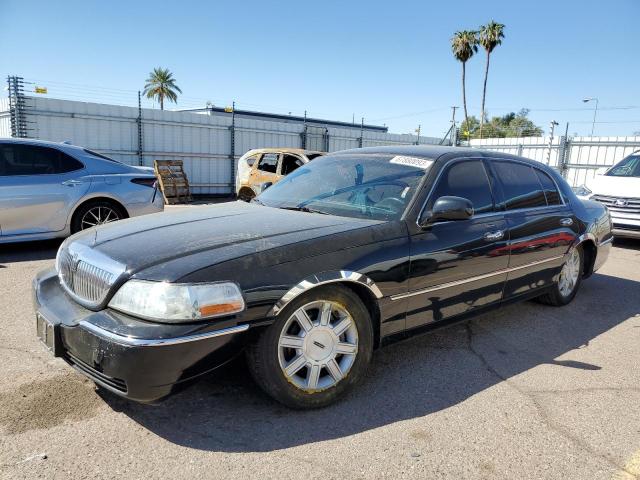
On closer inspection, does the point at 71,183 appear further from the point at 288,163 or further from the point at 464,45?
the point at 464,45

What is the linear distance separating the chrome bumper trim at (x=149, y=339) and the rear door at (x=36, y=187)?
15.8 ft

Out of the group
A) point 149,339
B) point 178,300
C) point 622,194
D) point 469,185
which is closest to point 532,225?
point 469,185

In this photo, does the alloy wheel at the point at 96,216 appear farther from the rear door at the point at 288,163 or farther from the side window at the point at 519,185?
the side window at the point at 519,185

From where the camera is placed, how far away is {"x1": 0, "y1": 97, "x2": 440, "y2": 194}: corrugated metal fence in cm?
1338

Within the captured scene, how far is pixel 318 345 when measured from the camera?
286 centimetres

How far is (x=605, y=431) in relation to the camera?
2805mm

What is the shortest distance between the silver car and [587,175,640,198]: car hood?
817cm

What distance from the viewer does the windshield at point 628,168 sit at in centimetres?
970

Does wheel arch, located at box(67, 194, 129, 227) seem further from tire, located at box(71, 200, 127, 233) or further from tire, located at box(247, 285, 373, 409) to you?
tire, located at box(247, 285, 373, 409)

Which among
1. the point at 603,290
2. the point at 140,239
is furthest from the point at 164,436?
the point at 603,290

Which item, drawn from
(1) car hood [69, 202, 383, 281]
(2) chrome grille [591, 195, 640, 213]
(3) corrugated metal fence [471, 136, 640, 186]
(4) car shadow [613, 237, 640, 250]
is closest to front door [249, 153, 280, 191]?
(2) chrome grille [591, 195, 640, 213]

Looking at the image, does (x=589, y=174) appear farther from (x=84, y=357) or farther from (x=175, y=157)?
(x=84, y=357)

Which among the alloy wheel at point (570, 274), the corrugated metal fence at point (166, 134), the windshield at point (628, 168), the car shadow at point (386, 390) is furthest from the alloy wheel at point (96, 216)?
the windshield at point (628, 168)

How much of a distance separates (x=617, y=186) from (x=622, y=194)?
325 mm
